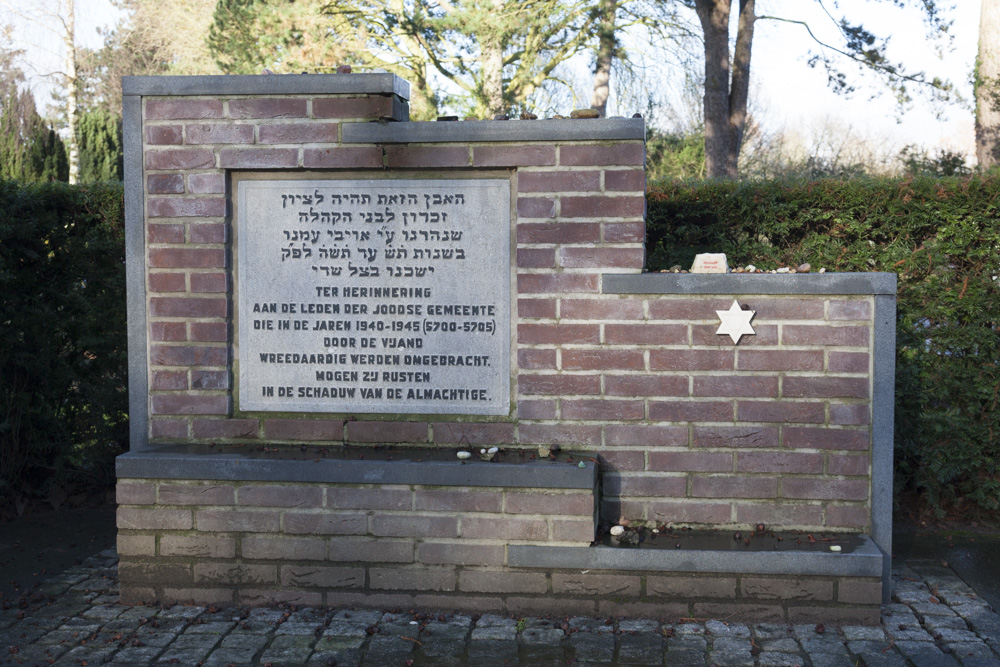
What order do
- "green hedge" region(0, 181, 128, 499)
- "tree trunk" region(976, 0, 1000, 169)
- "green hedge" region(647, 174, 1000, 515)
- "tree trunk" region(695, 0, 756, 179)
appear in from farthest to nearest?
1. "tree trunk" region(695, 0, 756, 179)
2. "tree trunk" region(976, 0, 1000, 169)
3. "green hedge" region(0, 181, 128, 499)
4. "green hedge" region(647, 174, 1000, 515)

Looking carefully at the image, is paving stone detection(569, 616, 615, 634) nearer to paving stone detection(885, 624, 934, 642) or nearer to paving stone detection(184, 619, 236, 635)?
paving stone detection(885, 624, 934, 642)

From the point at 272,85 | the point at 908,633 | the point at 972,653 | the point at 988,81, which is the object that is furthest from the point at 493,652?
the point at 988,81

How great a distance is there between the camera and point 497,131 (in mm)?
4043

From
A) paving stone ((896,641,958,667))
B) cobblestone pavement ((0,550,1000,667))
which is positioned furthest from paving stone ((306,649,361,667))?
paving stone ((896,641,958,667))

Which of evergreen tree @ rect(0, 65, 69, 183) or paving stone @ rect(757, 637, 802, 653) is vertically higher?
evergreen tree @ rect(0, 65, 69, 183)

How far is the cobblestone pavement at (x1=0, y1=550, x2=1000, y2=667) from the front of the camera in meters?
3.50

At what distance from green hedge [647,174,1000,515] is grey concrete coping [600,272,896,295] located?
64.5 inches

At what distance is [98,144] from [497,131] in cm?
2457

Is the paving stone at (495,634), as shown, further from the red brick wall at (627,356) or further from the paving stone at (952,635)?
the paving stone at (952,635)

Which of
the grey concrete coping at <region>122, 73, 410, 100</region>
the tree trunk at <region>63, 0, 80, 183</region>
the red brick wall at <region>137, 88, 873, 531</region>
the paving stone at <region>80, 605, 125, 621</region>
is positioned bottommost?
the paving stone at <region>80, 605, 125, 621</region>

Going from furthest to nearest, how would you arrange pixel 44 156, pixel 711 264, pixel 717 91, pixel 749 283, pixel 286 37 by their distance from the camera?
pixel 44 156
pixel 286 37
pixel 717 91
pixel 711 264
pixel 749 283

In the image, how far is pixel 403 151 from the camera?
4.13m

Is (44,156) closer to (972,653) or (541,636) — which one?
(541,636)

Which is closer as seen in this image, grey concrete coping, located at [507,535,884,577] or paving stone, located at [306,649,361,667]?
paving stone, located at [306,649,361,667]
